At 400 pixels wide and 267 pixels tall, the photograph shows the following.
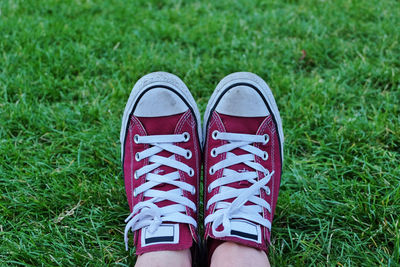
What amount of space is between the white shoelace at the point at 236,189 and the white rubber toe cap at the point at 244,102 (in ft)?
0.30

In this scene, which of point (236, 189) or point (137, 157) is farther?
point (137, 157)

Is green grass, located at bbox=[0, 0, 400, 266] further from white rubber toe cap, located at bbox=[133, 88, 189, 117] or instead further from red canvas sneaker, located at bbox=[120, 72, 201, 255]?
white rubber toe cap, located at bbox=[133, 88, 189, 117]

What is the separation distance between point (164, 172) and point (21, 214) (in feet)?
1.94

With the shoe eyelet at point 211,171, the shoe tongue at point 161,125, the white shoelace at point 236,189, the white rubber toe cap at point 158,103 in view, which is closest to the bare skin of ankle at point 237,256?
the white shoelace at point 236,189

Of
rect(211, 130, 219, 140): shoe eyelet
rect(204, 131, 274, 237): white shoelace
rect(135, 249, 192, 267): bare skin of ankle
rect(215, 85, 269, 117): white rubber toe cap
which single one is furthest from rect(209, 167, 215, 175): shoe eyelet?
rect(135, 249, 192, 267): bare skin of ankle

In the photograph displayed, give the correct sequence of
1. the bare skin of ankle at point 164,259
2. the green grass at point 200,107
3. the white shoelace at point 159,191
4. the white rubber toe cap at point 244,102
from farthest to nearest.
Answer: the white rubber toe cap at point 244,102, the green grass at point 200,107, the white shoelace at point 159,191, the bare skin of ankle at point 164,259

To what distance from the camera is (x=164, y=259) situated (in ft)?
4.26

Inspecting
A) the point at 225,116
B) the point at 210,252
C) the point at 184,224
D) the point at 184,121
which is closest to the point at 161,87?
the point at 184,121

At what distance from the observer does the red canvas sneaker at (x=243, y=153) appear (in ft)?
4.81

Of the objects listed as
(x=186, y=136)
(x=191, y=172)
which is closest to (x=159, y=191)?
(x=191, y=172)

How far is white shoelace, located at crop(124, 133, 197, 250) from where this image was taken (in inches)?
55.3

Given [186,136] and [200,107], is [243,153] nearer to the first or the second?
[186,136]

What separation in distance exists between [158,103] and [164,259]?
0.61 metres

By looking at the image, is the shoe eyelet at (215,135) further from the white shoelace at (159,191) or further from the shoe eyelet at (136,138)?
the shoe eyelet at (136,138)
